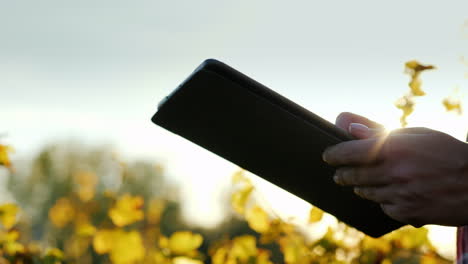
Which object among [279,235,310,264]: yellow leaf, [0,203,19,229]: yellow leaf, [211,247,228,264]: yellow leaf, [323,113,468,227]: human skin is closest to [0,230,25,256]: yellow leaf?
[0,203,19,229]: yellow leaf

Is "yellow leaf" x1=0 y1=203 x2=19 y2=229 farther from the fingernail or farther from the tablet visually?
the fingernail

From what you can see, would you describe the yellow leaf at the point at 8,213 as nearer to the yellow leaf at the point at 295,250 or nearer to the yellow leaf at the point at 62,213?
the yellow leaf at the point at 62,213

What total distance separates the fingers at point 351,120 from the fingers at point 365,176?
0.39m

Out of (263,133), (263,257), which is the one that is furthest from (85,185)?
(263,133)

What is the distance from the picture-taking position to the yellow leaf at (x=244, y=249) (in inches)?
107

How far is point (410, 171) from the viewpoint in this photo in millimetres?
1276

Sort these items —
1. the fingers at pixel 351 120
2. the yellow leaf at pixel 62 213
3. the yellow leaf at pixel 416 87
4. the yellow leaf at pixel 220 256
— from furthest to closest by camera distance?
the yellow leaf at pixel 62 213 → the yellow leaf at pixel 220 256 → the yellow leaf at pixel 416 87 → the fingers at pixel 351 120

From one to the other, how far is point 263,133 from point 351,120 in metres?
0.41

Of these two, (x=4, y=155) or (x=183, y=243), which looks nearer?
(x=4, y=155)

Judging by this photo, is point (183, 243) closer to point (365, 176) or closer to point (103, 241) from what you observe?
point (103, 241)

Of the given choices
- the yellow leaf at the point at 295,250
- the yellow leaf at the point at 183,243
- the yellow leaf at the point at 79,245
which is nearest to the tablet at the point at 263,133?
the yellow leaf at the point at 295,250

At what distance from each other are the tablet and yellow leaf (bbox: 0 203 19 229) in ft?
4.07

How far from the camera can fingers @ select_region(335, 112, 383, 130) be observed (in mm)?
1717

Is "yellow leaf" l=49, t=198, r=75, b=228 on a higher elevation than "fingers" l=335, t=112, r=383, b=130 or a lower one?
lower
